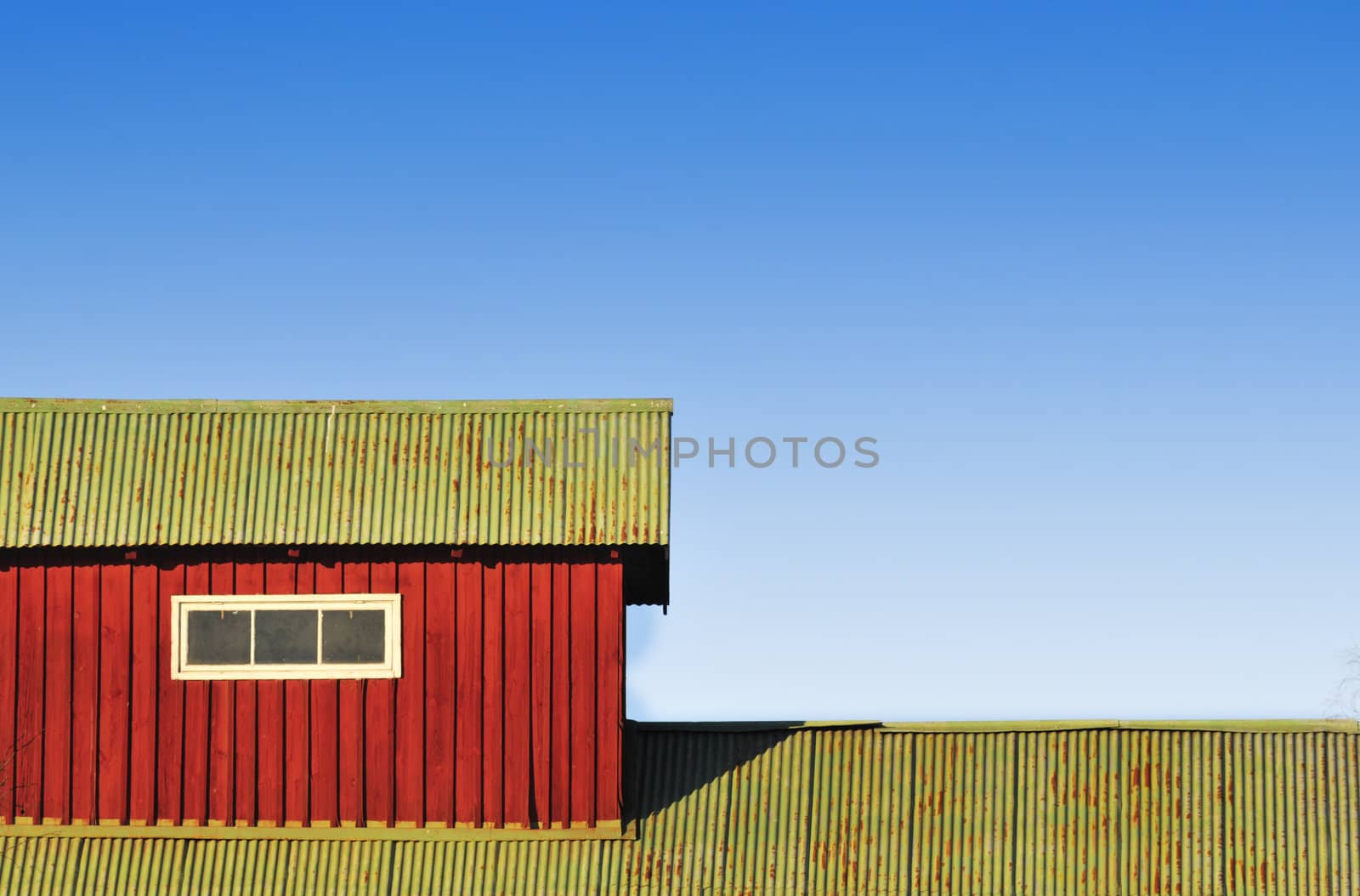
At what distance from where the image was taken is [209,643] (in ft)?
69.6

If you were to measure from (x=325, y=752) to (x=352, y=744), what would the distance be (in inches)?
15.6

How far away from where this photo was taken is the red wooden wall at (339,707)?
20969 mm

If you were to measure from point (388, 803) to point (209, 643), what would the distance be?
3.32 m

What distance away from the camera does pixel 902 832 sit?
2116cm

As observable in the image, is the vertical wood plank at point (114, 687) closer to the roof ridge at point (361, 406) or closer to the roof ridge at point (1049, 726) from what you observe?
the roof ridge at point (361, 406)

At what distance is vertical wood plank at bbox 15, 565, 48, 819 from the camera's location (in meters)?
21.0

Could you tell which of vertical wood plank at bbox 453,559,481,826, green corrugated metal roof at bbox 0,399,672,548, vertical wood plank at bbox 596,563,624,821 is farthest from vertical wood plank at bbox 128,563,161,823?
vertical wood plank at bbox 596,563,624,821

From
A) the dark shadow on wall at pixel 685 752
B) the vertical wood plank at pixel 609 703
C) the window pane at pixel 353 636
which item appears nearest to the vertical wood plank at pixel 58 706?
the window pane at pixel 353 636

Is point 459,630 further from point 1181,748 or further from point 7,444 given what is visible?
point 1181,748

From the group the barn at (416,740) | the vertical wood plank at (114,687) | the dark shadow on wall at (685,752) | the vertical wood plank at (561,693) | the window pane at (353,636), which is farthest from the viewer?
the dark shadow on wall at (685,752)

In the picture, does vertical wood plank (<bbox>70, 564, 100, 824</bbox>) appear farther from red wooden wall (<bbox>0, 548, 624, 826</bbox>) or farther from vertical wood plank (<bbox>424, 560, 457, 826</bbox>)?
vertical wood plank (<bbox>424, 560, 457, 826</bbox>)

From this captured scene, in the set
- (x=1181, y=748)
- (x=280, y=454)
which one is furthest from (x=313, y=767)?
(x=1181, y=748)

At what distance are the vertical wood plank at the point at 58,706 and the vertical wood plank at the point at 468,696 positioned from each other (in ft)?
17.6

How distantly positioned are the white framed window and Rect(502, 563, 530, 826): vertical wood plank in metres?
1.53
